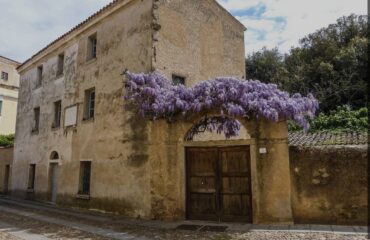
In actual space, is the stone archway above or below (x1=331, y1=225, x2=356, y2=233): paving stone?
above

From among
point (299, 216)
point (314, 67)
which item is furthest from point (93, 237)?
point (314, 67)

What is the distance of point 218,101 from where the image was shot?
34.6ft

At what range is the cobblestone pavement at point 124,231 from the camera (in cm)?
848

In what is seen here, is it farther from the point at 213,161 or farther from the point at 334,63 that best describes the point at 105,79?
the point at 334,63

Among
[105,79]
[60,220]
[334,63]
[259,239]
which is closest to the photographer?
[259,239]

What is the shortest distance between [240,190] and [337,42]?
21977 mm

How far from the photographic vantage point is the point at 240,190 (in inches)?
410

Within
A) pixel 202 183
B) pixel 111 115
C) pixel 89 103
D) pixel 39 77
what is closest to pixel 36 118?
pixel 39 77

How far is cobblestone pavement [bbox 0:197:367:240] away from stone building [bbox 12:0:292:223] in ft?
2.60

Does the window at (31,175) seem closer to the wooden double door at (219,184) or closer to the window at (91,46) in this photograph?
the window at (91,46)

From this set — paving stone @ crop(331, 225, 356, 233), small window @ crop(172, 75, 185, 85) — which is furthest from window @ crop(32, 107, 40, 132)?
paving stone @ crop(331, 225, 356, 233)

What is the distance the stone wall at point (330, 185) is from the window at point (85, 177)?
866cm

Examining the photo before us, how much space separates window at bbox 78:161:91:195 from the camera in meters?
14.5

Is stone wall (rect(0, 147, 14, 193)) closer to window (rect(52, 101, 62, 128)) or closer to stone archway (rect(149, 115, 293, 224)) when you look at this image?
window (rect(52, 101, 62, 128))
